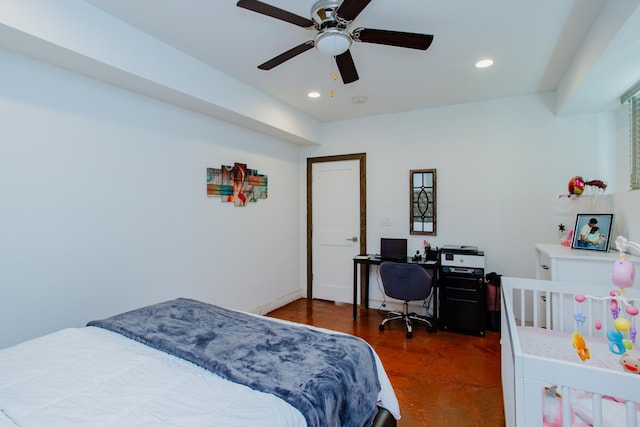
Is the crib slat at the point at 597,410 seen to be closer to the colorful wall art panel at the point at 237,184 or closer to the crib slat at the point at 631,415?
the crib slat at the point at 631,415

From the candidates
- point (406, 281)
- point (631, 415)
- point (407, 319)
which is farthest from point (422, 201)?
point (631, 415)

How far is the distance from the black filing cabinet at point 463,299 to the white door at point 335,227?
1316 millimetres

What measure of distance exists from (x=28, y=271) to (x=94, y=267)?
384 millimetres

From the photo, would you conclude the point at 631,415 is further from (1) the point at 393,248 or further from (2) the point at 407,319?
(1) the point at 393,248

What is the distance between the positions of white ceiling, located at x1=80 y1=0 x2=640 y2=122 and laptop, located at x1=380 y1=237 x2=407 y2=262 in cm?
175

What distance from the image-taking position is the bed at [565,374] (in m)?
1.00

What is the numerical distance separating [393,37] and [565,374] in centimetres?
183

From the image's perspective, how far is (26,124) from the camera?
79.5 inches

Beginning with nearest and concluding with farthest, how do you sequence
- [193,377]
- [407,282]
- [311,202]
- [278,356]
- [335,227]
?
[193,377], [278,356], [407,282], [335,227], [311,202]

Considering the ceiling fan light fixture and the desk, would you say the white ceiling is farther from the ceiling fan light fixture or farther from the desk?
the desk

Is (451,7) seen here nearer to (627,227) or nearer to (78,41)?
(627,227)

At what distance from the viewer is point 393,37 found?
6.22 ft

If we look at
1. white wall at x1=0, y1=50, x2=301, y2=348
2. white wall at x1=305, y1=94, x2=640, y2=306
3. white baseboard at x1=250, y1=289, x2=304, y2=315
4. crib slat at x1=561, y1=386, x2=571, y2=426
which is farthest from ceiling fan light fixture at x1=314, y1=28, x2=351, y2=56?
white baseboard at x1=250, y1=289, x2=304, y2=315

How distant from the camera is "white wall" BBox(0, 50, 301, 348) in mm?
1991
